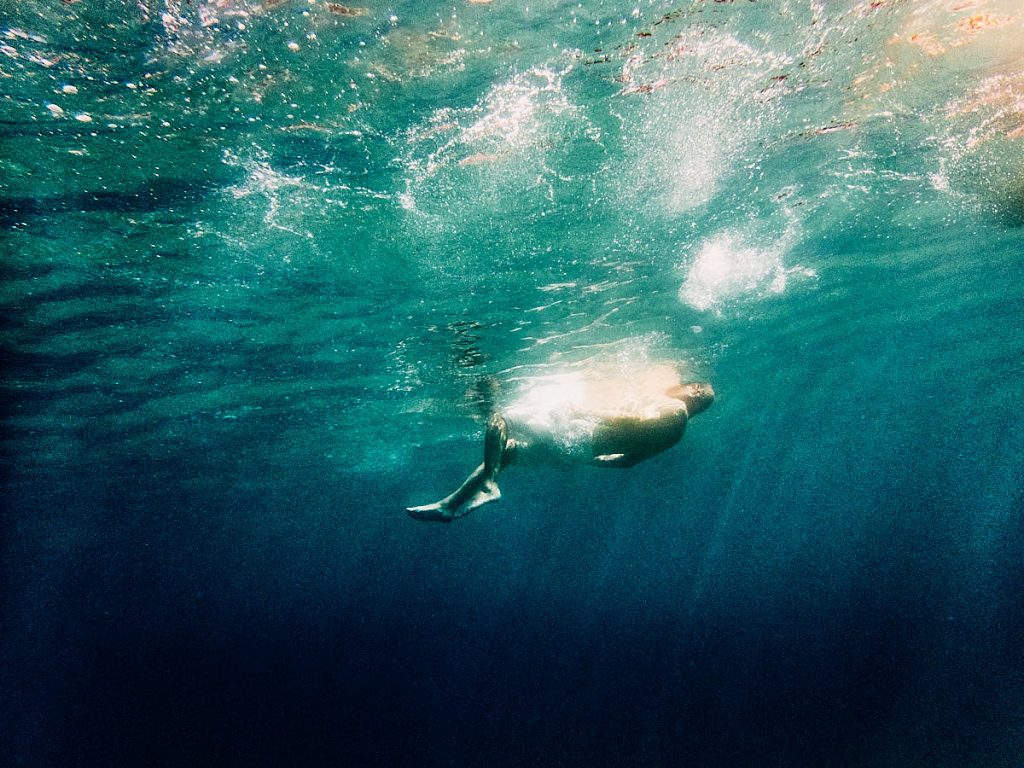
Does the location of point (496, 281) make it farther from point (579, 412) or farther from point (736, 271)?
point (736, 271)

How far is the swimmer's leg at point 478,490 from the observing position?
834 cm

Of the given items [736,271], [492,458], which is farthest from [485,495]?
[736,271]

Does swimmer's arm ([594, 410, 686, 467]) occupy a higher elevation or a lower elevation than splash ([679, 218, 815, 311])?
lower

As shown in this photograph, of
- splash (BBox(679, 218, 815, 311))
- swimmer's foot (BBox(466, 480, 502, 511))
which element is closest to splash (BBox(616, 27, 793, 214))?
splash (BBox(679, 218, 815, 311))

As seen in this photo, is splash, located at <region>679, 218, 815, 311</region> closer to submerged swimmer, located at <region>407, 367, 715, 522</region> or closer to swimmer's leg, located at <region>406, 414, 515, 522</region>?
submerged swimmer, located at <region>407, 367, 715, 522</region>

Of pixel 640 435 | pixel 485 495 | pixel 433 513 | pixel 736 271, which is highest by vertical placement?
pixel 736 271

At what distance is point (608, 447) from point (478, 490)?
2577mm

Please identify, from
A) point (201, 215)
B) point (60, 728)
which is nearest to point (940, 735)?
point (201, 215)

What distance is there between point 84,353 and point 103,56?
33.3ft

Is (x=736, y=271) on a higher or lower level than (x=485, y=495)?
higher

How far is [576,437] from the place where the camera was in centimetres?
1169

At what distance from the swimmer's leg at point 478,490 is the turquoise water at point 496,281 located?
13.5 feet

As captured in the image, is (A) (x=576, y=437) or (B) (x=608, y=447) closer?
(B) (x=608, y=447)

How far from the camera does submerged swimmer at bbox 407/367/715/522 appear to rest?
8.35m
